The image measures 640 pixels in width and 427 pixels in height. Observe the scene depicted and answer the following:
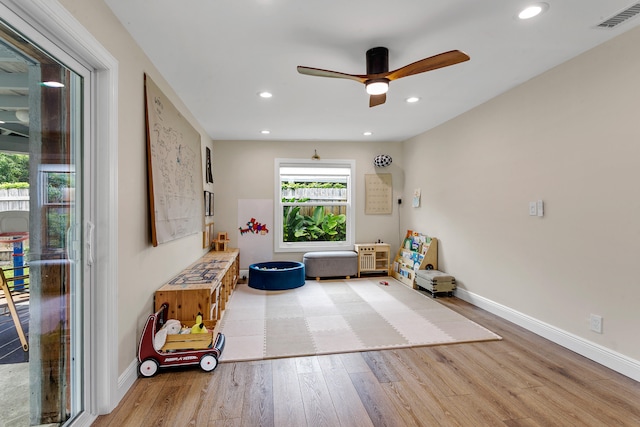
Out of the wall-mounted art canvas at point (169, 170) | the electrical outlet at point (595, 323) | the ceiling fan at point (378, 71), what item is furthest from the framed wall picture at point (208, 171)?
the electrical outlet at point (595, 323)

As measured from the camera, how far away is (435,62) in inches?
79.7

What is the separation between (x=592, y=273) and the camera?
2.39 m

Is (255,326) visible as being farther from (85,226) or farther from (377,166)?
(377,166)

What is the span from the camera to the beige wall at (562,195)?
217cm

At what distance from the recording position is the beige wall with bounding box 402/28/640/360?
7.13 feet

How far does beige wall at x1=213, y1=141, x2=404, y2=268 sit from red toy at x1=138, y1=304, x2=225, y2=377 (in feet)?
9.56

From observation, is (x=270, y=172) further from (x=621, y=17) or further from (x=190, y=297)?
(x=621, y=17)

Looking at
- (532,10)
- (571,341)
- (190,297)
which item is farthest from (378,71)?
(571,341)

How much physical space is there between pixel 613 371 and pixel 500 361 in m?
0.73

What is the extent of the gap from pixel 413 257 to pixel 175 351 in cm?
361

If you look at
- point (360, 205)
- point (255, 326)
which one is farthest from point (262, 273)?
point (360, 205)

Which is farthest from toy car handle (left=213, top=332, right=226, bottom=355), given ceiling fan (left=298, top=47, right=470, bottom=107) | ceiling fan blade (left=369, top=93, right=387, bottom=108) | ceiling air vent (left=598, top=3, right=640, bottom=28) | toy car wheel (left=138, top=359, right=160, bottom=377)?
ceiling air vent (left=598, top=3, right=640, bottom=28)

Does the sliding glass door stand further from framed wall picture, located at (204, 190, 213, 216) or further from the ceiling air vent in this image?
the ceiling air vent

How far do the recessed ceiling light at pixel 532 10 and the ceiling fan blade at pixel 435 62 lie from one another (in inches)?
16.3
